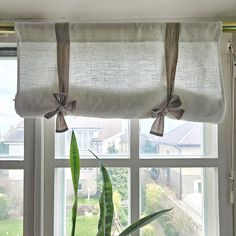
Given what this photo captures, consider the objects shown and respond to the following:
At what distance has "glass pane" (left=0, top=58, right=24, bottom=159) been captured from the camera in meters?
1.47

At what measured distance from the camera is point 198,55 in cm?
130

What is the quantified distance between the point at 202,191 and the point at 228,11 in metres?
0.81

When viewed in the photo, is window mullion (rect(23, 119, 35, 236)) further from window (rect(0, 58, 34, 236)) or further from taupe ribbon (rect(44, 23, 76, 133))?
taupe ribbon (rect(44, 23, 76, 133))

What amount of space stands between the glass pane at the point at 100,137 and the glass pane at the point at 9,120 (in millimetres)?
185

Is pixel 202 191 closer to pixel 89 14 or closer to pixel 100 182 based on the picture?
pixel 100 182

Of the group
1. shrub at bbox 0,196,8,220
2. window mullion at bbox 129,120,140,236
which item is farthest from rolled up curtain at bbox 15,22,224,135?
shrub at bbox 0,196,8,220

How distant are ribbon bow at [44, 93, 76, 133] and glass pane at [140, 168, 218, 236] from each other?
1.41ft

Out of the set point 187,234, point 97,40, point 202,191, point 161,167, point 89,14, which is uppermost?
point 89,14

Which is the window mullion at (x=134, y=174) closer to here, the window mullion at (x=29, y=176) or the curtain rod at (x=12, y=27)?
the window mullion at (x=29, y=176)

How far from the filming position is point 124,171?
56.6 inches

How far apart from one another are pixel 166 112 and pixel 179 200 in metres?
0.45

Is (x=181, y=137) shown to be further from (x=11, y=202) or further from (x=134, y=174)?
(x=11, y=202)

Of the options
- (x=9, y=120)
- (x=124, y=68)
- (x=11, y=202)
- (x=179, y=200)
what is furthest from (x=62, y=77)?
(x=179, y=200)

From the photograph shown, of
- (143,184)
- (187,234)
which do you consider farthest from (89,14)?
(187,234)
